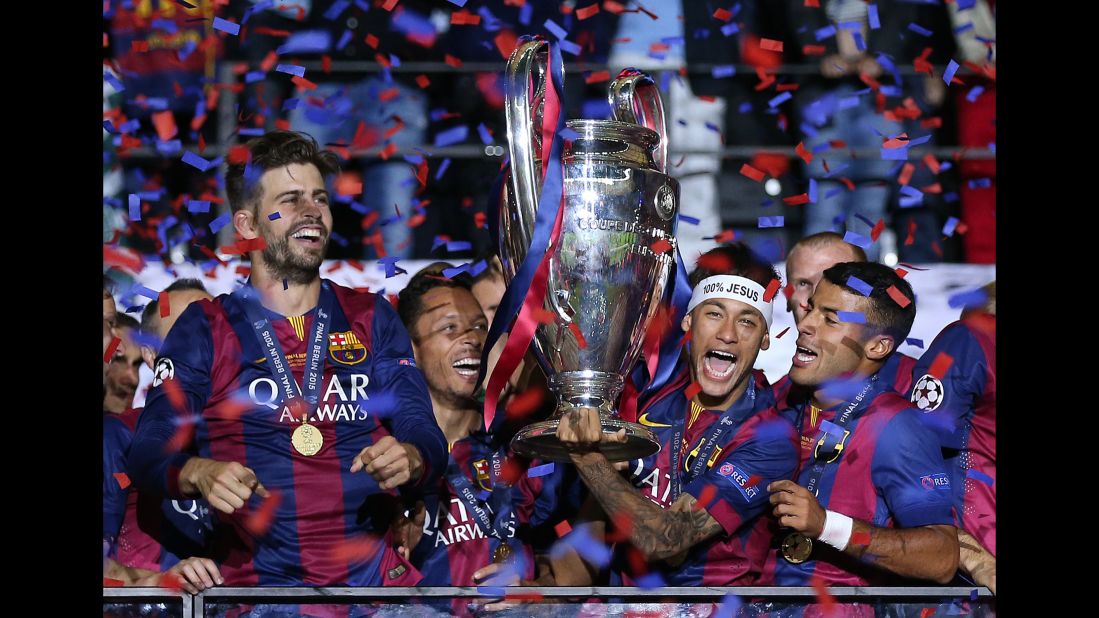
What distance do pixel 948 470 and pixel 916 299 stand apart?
0.53 meters

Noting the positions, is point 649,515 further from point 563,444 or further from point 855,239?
point 855,239

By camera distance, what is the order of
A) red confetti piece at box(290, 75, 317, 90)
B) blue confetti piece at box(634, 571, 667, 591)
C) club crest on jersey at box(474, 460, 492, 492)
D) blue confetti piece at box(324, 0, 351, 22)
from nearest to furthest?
blue confetti piece at box(634, 571, 667, 591)
club crest on jersey at box(474, 460, 492, 492)
red confetti piece at box(290, 75, 317, 90)
blue confetti piece at box(324, 0, 351, 22)

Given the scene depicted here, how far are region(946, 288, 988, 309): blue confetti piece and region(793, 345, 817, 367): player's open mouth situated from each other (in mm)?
632

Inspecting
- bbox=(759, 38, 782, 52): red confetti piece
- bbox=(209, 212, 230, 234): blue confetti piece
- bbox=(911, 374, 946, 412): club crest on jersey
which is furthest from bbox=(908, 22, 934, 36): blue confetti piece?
bbox=(209, 212, 230, 234): blue confetti piece

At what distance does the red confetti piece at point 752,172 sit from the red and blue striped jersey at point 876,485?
3.90 feet

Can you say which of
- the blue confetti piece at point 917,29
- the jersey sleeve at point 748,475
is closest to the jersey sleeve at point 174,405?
the jersey sleeve at point 748,475

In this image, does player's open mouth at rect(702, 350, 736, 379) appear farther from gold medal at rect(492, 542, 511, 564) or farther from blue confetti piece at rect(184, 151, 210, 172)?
blue confetti piece at rect(184, 151, 210, 172)

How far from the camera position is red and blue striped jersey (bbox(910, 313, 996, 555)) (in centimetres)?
432

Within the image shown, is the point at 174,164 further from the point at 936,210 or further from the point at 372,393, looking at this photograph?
the point at 936,210

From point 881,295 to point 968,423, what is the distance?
1.49 feet

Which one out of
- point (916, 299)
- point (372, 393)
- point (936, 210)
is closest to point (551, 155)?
point (372, 393)

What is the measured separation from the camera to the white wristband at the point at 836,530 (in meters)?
3.77

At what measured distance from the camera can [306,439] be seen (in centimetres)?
418

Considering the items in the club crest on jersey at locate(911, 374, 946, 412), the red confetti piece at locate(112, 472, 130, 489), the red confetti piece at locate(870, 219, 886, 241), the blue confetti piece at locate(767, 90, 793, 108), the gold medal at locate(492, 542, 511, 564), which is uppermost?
the blue confetti piece at locate(767, 90, 793, 108)
